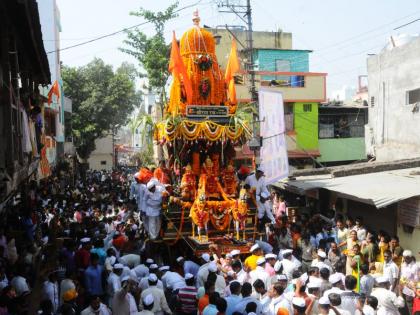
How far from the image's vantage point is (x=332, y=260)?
8.86 metres

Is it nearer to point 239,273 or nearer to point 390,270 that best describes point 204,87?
point 239,273

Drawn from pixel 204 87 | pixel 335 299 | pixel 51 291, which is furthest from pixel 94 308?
pixel 204 87

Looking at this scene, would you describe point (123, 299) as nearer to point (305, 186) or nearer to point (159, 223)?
point (159, 223)

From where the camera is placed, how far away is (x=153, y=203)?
1027cm

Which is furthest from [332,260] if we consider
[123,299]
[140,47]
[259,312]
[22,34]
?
[140,47]

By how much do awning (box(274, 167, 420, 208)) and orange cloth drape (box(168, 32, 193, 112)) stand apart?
14.7 ft

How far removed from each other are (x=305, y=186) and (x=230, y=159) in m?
3.49

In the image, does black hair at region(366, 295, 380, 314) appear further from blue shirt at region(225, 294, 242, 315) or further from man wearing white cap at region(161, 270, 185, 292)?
man wearing white cap at region(161, 270, 185, 292)

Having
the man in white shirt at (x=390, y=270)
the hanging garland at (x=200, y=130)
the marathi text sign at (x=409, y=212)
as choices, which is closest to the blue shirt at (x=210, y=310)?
the man in white shirt at (x=390, y=270)

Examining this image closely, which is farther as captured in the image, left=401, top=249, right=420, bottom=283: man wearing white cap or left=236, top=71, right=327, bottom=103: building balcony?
left=236, top=71, right=327, bottom=103: building balcony

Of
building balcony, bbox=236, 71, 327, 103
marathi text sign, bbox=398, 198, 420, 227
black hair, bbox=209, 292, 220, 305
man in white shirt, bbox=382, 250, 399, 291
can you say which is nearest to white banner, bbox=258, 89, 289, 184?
marathi text sign, bbox=398, 198, 420, 227

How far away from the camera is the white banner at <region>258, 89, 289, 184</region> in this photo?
40.6 ft

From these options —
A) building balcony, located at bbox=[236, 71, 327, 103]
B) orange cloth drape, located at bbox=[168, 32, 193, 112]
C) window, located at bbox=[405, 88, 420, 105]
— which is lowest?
window, located at bbox=[405, 88, 420, 105]

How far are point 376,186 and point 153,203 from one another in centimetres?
541
